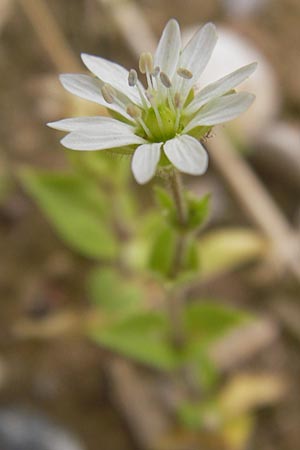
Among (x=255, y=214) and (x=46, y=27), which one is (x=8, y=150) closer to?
(x=46, y=27)

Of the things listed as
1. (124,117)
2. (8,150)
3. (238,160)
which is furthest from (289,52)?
(124,117)

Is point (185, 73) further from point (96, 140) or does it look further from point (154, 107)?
point (96, 140)

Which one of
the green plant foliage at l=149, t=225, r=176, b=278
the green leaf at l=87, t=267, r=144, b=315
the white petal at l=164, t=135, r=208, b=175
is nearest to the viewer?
the white petal at l=164, t=135, r=208, b=175

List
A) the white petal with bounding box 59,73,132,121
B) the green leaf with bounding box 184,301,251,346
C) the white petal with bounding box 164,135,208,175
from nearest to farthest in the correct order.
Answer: the white petal with bounding box 164,135,208,175 < the white petal with bounding box 59,73,132,121 < the green leaf with bounding box 184,301,251,346

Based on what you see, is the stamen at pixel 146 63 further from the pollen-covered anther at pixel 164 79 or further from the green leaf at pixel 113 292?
the green leaf at pixel 113 292

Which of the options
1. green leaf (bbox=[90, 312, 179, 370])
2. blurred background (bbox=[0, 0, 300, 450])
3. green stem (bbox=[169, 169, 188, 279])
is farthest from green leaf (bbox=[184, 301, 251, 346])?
green stem (bbox=[169, 169, 188, 279])

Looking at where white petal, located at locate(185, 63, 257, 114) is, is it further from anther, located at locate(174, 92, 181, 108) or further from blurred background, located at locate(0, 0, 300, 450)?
blurred background, located at locate(0, 0, 300, 450)


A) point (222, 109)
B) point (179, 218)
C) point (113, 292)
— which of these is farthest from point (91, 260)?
point (222, 109)
